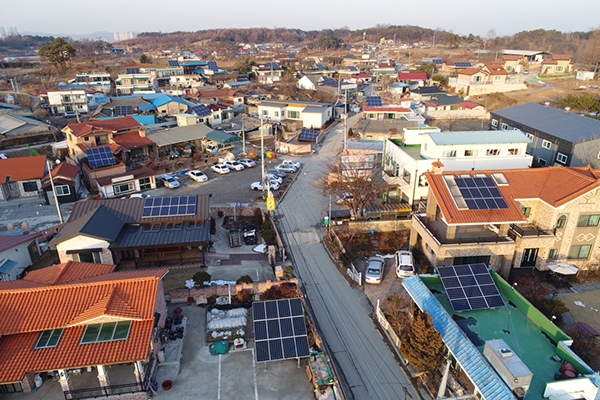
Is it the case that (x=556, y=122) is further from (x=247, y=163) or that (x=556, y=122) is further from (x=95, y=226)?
(x=95, y=226)

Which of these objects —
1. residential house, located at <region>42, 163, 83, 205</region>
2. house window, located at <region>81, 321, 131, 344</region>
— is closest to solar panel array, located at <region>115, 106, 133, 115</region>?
residential house, located at <region>42, 163, 83, 205</region>

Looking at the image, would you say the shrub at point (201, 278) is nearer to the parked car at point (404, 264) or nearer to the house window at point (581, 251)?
the parked car at point (404, 264)

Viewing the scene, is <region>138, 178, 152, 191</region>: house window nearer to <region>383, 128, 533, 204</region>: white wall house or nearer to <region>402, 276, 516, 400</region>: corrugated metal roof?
<region>383, 128, 533, 204</region>: white wall house

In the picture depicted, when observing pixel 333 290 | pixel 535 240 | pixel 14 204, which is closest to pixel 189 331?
pixel 333 290

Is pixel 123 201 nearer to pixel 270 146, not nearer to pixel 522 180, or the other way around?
pixel 522 180

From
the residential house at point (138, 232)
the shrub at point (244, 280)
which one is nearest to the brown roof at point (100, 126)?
the residential house at point (138, 232)
